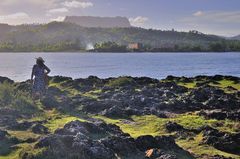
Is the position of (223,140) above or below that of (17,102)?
below

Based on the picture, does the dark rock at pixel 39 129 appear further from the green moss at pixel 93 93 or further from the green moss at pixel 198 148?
the green moss at pixel 93 93

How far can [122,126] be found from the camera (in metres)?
23.6

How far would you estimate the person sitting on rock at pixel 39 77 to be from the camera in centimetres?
3023

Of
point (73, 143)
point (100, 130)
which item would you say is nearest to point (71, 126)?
point (100, 130)

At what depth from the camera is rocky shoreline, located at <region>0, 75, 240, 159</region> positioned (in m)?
16.2

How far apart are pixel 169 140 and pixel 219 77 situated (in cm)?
3985

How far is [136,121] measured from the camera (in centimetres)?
2519

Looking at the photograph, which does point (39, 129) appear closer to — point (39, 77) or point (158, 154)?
point (158, 154)

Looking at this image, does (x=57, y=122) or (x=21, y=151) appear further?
(x=57, y=122)

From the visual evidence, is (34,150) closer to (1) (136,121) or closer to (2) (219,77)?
(1) (136,121)

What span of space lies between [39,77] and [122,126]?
901 centimetres

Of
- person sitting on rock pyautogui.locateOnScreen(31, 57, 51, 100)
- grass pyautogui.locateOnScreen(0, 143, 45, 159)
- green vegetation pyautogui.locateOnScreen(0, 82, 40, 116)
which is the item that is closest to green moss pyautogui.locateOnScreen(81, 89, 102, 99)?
person sitting on rock pyautogui.locateOnScreen(31, 57, 51, 100)

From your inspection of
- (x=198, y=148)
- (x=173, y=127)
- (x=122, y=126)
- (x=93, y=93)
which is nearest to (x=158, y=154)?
(x=198, y=148)

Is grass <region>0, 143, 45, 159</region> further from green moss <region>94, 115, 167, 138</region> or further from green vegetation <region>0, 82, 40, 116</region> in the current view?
green vegetation <region>0, 82, 40, 116</region>
